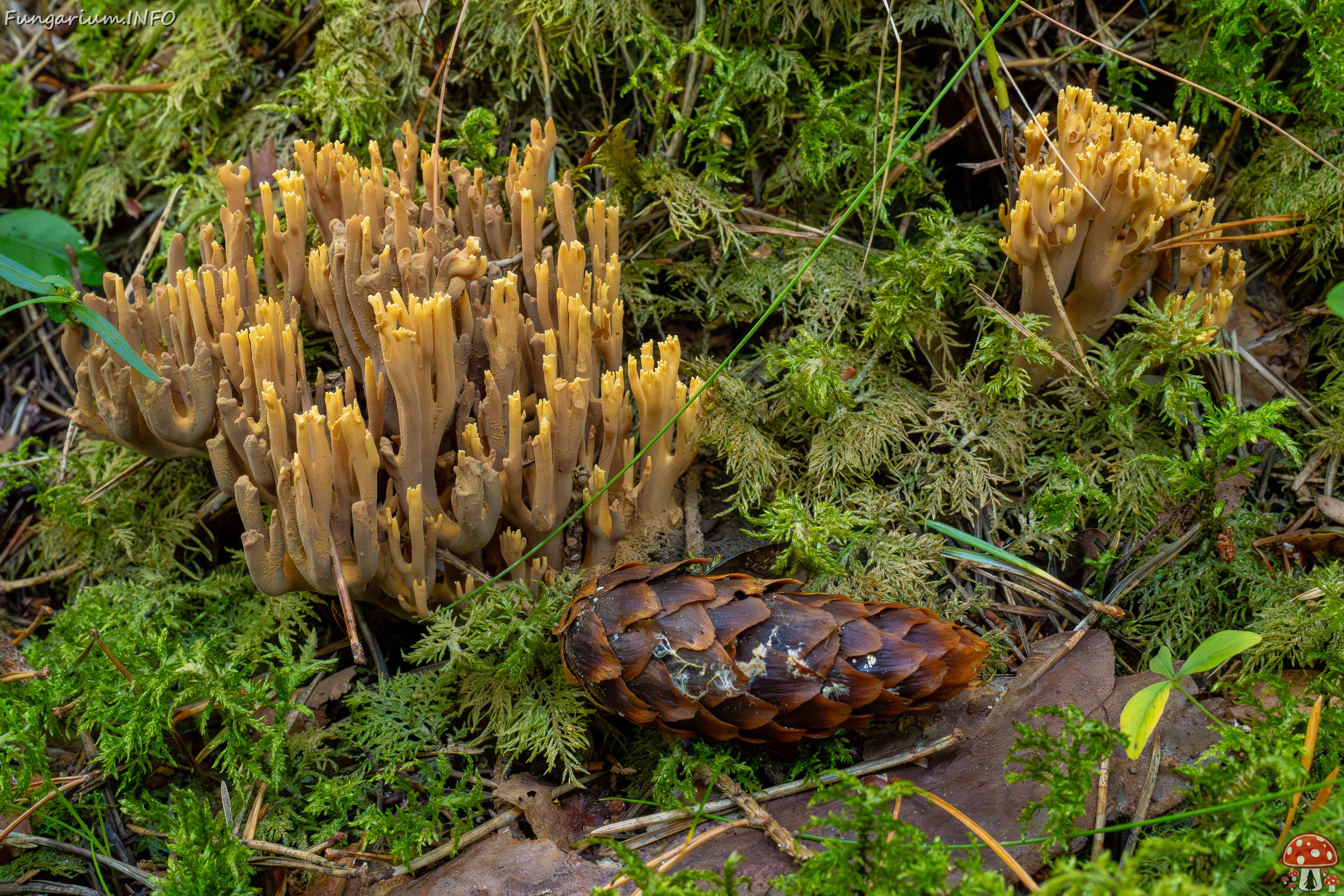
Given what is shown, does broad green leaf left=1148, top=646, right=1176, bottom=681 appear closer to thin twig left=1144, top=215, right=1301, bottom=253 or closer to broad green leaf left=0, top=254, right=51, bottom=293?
thin twig left=1144, top=215, right=1301, bottom=253

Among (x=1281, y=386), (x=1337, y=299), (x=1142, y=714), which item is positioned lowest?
(x=1142, y=714)

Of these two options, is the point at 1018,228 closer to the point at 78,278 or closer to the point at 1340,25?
the point at 1340,25

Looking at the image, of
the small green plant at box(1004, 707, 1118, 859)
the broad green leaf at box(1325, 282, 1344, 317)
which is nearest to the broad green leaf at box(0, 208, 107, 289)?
the small green plant at box(1004, 707, 1118, 859)

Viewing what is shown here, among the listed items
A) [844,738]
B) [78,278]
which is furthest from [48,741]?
[844,738]

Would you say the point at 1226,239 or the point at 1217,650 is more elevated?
the point at 1226,239

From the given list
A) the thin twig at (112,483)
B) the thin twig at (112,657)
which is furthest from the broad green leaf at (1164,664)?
the thin twig at (112,483)

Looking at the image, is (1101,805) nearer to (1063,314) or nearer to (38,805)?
(1063,314)

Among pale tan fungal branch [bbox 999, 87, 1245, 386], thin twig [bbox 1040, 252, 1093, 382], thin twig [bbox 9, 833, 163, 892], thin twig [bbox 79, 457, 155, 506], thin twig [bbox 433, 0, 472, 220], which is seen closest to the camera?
thin twig [bbox 9, 833, 163, 892]

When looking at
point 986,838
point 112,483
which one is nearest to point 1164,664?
point 986,838

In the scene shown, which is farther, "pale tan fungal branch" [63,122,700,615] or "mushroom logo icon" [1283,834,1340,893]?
"pale tan fungal branch" [63,122,700,615]
